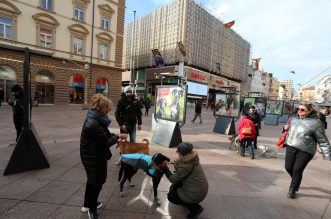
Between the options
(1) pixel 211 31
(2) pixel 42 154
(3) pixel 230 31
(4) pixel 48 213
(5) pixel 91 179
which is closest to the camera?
(5) pixel 91 179

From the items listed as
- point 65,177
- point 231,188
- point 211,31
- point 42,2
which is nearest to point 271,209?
point 231,188

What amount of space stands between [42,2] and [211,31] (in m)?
31.0

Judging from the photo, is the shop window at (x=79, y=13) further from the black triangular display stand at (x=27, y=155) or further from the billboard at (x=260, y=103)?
the black triangular display stand at (x=27, y=155)

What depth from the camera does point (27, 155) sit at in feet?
14.5

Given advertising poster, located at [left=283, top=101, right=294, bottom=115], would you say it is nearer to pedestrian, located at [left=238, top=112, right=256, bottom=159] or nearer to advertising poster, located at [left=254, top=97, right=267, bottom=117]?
advertising poster, located at [left=254, top=97, right=267, bottom=117]

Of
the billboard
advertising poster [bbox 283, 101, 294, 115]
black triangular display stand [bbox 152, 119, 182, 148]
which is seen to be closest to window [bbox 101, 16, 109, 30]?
the billboard

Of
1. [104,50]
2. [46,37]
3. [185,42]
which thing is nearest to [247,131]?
[46,37]

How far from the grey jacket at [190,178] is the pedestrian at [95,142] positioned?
0.93 metres

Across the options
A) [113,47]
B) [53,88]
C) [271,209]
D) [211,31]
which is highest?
[211,31]

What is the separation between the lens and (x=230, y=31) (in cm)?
5041

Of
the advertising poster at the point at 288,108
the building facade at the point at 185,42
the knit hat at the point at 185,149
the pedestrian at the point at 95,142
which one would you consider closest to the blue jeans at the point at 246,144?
the knit hat at the point at 185,149

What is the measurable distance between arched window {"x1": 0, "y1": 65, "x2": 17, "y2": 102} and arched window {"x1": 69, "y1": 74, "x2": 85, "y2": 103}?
206 inches

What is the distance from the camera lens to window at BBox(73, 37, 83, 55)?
76.4 feet

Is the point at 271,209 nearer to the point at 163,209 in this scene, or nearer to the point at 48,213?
the point at 163,209
